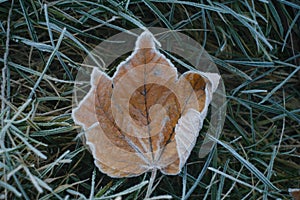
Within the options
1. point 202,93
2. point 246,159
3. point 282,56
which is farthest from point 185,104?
point 282,56

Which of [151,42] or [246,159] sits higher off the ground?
[151,42]

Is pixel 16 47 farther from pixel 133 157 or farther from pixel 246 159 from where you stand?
pixel 246 159

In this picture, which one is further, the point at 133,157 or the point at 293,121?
the point at 293,121
